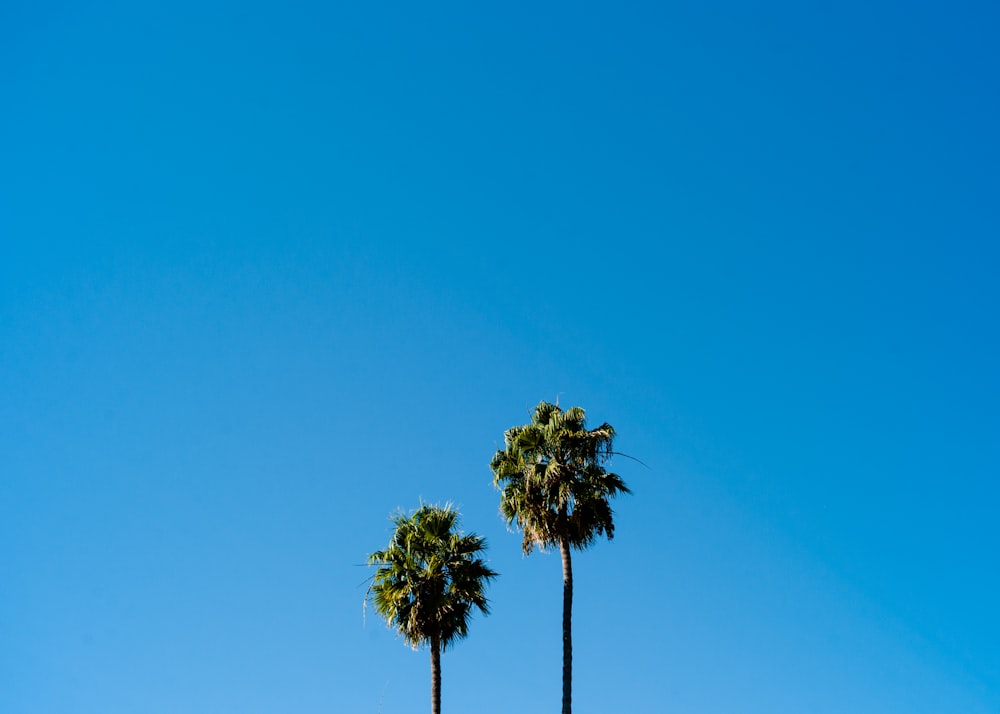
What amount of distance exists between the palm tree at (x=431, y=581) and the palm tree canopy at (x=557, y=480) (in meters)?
2.30

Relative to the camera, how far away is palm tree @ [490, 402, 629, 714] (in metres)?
34.2

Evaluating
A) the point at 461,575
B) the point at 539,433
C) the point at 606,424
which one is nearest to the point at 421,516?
the point at 461,575

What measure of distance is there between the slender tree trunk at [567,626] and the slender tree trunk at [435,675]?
4.40 metres

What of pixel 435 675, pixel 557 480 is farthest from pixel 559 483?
pixel 435 675

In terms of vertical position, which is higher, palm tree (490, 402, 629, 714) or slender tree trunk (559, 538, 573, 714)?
palm tree (490, 402, 629, 714)

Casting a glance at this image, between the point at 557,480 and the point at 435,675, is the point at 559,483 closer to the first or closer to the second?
the point at 557,480

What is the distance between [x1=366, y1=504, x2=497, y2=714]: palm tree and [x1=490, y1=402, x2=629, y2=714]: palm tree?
7.54 ft

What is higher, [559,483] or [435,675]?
[559,483]

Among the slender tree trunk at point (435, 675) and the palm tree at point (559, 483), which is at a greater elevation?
the palm tree at point (559, 483)

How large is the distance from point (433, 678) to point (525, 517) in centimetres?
653

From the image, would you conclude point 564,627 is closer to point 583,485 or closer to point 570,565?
point 570,565

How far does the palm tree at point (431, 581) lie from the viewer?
3328 cm

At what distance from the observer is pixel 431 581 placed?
1347 inches

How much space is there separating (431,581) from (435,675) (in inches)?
A: 132
